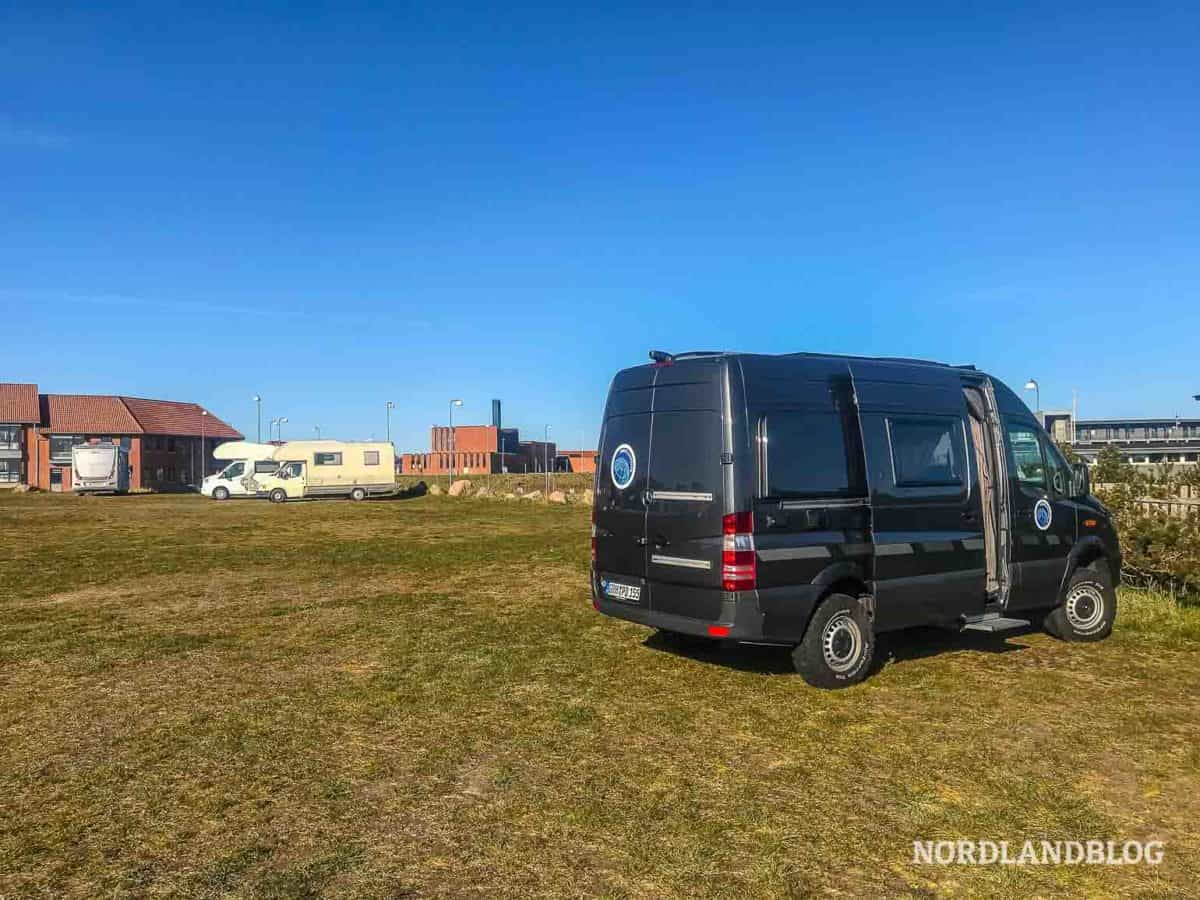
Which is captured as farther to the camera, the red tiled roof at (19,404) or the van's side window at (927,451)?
the red tiled roof at (19,404)

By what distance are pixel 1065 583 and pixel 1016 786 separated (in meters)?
4.26

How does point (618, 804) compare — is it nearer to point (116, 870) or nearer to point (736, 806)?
point (736, 806)

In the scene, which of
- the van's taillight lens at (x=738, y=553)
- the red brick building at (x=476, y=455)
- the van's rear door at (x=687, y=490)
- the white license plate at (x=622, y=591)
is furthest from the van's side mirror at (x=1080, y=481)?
the red brick building at (x=476, y=455)

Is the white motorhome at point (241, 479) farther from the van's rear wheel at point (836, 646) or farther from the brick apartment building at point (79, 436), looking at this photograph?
the van's rear wheel at point (836, 646)

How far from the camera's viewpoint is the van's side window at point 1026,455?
8.03 meters

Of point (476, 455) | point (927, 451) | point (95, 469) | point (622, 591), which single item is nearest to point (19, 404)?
point (95, 469)

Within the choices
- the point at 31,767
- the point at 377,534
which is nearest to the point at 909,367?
the point at 31,767

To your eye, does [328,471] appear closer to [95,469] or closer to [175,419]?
[95,469]

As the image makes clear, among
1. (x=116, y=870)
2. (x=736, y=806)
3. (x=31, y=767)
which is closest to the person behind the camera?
(x=116, y=870)

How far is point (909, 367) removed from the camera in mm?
7730

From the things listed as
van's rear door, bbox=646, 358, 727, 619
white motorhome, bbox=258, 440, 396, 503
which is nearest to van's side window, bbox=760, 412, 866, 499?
van's rear door, bbox=646, 358, 727, 619

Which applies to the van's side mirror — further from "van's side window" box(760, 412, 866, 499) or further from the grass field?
"van's side window" box(760, 412, 866, 499)

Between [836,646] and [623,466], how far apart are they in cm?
244

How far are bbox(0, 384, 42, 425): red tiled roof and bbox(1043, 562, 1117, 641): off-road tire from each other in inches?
2809
